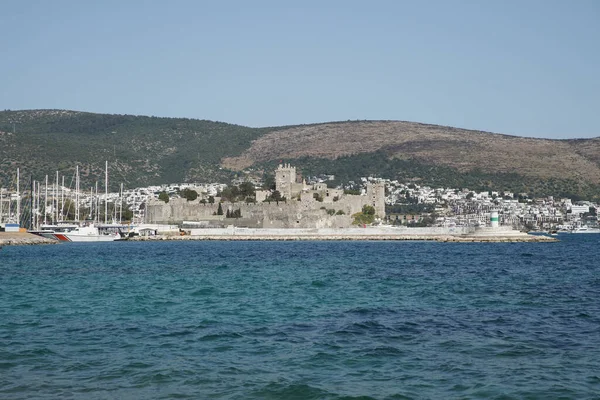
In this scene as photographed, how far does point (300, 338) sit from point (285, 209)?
49.6m

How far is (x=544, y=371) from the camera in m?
9.82

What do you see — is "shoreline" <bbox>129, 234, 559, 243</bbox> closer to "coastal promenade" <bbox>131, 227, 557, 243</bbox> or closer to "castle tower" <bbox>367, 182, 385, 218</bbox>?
"coastal promenade" <bbox>131, 227, 557, 243</bbox>

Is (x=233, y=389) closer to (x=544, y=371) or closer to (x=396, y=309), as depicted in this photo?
(x=544, y=371)

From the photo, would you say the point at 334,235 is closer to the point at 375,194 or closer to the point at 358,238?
the point at 358,238

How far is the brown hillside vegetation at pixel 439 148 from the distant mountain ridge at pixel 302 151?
15cm

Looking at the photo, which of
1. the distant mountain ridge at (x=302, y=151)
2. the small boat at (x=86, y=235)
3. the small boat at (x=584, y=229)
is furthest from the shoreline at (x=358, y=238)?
the distant mountain ridge at (x=302, y=151)

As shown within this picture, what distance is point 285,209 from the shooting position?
6169 cm

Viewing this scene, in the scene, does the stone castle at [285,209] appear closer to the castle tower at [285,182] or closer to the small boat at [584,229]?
the castle tower at [285,182]

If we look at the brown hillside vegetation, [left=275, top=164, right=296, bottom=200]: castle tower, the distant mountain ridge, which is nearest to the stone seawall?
[left=275, top=164, right=296, bottom=200]: castle tower

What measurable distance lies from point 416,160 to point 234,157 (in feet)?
88.4

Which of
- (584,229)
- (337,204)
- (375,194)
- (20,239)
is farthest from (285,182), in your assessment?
(584,229)

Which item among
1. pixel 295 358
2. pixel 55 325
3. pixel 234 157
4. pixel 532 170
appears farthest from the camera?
pixel 234 157

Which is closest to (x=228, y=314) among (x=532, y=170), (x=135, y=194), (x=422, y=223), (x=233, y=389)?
(x=233, y=389)

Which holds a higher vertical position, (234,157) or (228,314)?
(234,157)
